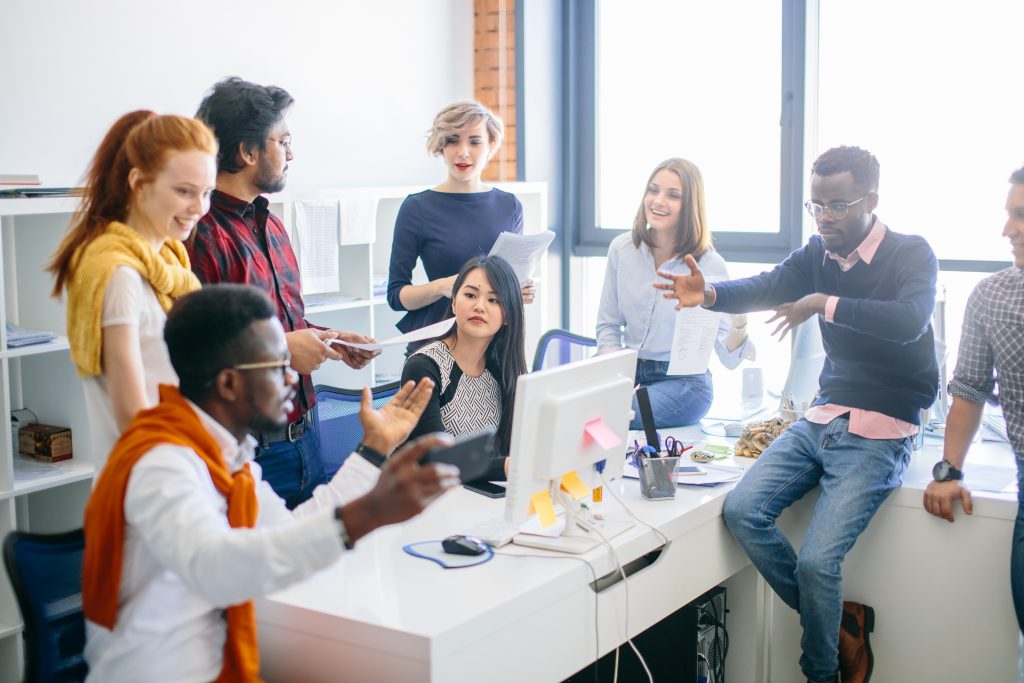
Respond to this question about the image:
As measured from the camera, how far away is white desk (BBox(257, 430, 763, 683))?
181 centimetres

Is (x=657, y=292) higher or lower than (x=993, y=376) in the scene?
higher

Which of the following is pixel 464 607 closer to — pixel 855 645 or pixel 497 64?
pixel 855 645

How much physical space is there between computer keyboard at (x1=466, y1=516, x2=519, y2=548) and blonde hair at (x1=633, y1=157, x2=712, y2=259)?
1668 mm

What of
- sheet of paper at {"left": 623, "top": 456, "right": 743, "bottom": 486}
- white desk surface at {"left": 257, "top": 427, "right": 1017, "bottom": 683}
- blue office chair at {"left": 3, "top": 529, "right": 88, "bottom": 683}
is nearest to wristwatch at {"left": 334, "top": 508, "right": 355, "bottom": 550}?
white desk surface at {"left": 257, "top": 427, "right": 1017, "bottom": 683}

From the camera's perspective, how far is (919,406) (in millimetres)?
2883

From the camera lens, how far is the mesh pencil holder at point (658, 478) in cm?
257

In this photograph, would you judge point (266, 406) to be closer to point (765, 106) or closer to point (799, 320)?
point (799, 320)

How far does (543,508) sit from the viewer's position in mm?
2180

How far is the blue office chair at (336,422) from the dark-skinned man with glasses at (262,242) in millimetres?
299

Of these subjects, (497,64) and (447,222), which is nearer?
(447,222)

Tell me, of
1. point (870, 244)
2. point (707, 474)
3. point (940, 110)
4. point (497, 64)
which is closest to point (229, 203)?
point (707, 474)

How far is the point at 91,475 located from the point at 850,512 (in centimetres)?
215

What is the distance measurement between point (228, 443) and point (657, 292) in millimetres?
2344

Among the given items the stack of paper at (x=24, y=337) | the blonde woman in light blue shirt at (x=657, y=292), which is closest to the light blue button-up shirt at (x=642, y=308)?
the blonde woman in light blue shirt at (x=657, y=292)
